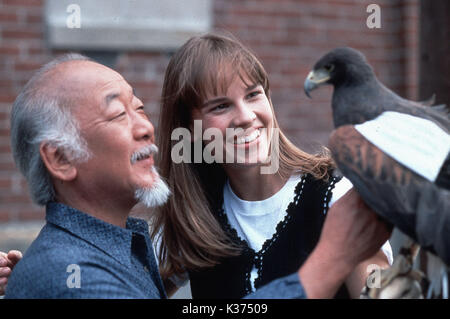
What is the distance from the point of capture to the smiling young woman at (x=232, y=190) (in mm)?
1916

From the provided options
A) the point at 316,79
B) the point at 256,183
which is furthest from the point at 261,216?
the point at 316,79

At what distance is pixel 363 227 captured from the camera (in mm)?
1407

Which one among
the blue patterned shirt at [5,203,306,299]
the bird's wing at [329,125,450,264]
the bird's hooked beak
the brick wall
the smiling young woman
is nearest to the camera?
the bird's wing at [329,125,450,264]

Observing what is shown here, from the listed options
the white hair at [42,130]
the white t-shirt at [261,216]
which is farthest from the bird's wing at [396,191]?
the white hair at [42,130]

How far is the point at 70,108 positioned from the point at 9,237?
264 centimetres

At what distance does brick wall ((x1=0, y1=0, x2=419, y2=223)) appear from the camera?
4.10 meters

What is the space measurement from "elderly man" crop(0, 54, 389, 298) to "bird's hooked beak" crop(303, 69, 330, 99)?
616mm

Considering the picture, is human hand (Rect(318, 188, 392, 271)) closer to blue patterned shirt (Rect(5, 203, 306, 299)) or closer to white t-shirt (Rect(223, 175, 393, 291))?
blue patterned shirt (Rect(5, 203, 306, 299))

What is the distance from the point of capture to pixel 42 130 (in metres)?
1.77

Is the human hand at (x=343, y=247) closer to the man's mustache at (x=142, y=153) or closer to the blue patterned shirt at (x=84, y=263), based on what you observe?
the blue patterned shirt at (x=84, y=263)

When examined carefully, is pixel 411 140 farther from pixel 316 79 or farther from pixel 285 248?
pixel 285 248

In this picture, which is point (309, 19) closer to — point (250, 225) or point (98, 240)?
point (250, 225)

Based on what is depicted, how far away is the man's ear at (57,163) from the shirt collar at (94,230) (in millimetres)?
92

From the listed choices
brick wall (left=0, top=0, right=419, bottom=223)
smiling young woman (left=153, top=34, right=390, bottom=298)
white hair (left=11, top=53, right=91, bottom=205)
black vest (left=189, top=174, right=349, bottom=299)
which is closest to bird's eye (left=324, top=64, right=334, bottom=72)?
smiling young woman (left=153, top=34, right=390, bottom=298)
